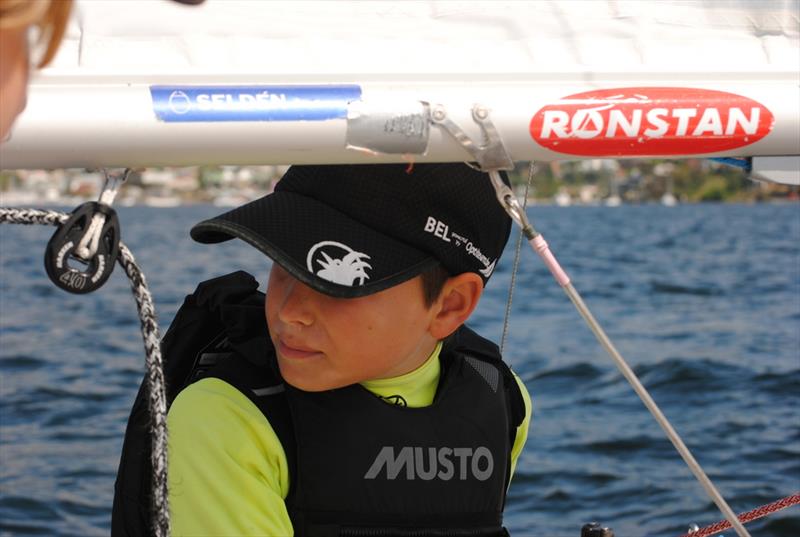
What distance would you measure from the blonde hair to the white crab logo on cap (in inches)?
22.6

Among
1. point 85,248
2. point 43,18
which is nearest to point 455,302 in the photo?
point 85,248

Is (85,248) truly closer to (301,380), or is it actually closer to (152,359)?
(152,359)

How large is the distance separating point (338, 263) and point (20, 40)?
2.23ft

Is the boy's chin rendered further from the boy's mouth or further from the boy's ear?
the boy's ear

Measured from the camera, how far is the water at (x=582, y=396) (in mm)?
6230

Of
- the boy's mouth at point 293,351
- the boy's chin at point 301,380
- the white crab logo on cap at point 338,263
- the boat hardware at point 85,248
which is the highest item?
the boat hardware at point 85,248

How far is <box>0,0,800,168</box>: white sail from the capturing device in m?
1.45

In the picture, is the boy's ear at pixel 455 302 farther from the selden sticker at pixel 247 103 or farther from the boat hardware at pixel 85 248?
the boat hardware at pixel 85 248

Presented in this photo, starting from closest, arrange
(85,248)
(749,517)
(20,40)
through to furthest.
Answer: (20,40), (85,248), (749,517)

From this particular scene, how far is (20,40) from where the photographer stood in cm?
117

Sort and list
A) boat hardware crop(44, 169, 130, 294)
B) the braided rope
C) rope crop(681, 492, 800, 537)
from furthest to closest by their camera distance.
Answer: rope crop(681, 492, 800, 537)
the braided rope
boat hardware crop(44, 169, 130, 294)

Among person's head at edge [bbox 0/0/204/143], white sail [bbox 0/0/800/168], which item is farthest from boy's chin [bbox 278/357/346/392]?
person's head at edge [bbox 0/0/204/143]

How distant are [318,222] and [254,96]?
0.36 metres

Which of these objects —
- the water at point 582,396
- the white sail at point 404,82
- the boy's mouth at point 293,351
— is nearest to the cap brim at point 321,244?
the boy's mouth at point 293,351
